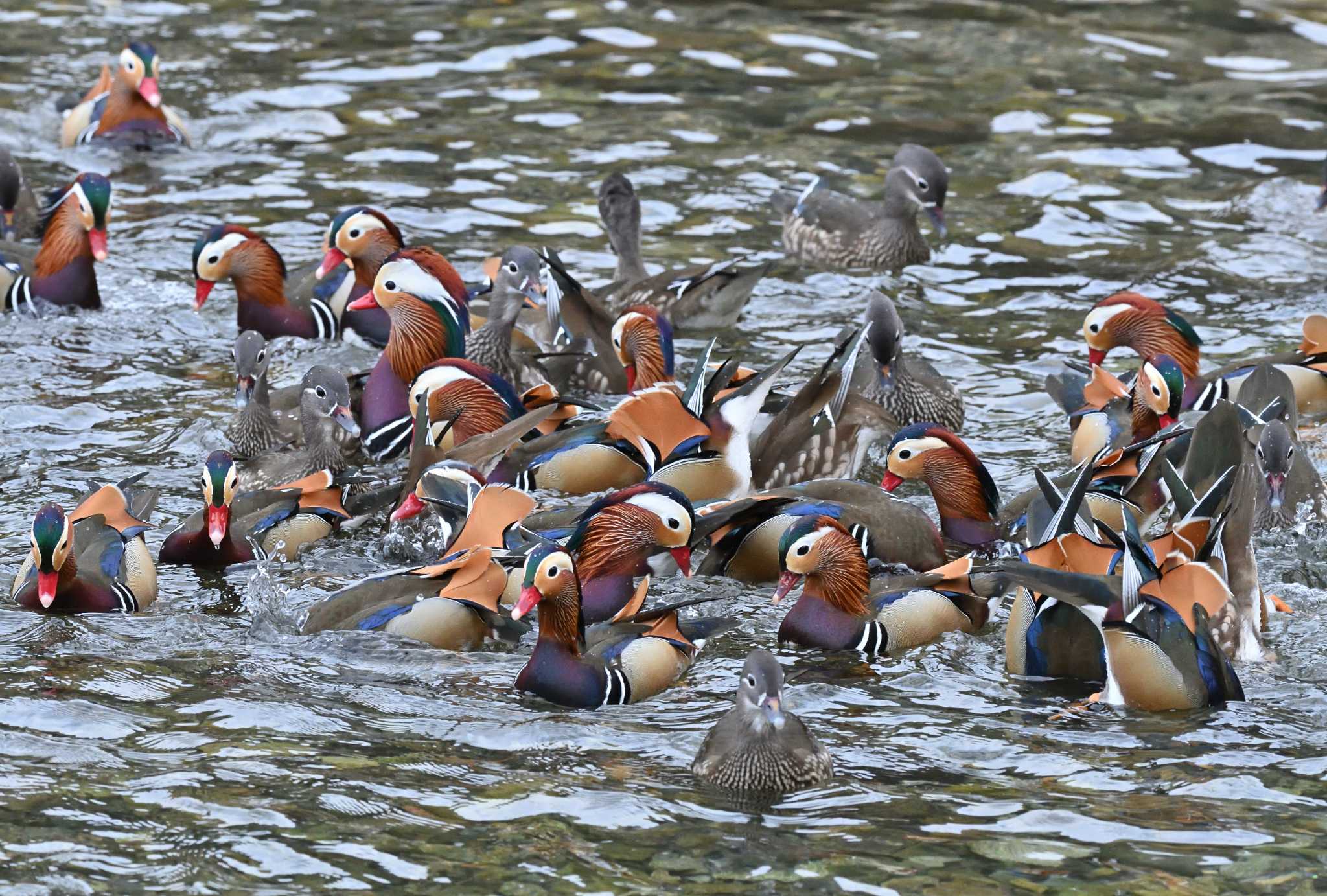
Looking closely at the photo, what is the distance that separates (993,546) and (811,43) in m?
8.52

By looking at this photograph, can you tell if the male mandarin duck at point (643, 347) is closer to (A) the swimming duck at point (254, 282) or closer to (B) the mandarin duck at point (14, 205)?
(A) the swimming duck at point (254, 282)

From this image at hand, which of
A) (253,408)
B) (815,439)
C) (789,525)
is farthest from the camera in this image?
(253,408)

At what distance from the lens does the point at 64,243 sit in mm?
11016

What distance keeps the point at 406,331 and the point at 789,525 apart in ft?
10.2

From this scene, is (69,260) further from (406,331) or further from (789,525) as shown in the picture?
A: (789,525)

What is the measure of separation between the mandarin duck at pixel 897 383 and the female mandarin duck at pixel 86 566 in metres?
3.79

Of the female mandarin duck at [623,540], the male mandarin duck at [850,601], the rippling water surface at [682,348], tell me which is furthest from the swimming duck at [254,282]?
Answer: the male mandarin duck at [850,601]

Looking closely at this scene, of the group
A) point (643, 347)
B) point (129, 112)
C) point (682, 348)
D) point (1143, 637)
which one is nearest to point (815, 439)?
point (643, 347)

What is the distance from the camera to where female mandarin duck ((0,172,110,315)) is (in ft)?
36.2

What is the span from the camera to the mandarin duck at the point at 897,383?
31.1ft

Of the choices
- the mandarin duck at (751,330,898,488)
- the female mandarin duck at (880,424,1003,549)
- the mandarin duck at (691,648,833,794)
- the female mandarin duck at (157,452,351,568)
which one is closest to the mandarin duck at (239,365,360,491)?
the female mandarin duck at (157,452,351,568)

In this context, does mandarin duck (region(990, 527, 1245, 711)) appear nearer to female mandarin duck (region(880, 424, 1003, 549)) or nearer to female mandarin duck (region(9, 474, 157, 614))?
female mandarin duck (region(880, 424, 1003, 549))

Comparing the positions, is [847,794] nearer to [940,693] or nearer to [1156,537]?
[940,693]

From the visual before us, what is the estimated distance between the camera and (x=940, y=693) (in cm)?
680
